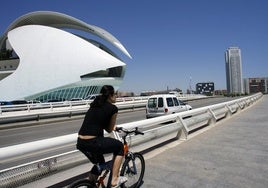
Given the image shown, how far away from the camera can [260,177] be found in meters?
5.28

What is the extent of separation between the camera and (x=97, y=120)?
409 centimetres

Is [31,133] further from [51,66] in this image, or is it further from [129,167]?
[51,66]

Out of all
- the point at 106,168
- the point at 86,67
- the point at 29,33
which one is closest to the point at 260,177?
the point at 106,168

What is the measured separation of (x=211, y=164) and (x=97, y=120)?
3.18 m

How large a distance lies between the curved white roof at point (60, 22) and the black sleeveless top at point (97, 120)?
62634mm

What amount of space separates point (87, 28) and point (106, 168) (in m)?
64.7

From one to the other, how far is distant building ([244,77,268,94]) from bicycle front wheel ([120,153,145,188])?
161675mm

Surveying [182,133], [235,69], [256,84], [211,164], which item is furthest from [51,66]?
[256,84]

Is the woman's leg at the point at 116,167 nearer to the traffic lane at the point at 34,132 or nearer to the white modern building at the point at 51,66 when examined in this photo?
the traffic lane at the point at 34,132

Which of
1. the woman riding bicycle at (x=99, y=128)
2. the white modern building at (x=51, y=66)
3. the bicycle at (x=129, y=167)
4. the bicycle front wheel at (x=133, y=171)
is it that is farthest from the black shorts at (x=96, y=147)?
the white modern building at (x=51, y=66)

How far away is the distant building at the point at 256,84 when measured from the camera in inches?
6230

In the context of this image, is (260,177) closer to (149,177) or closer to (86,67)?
(149,177)

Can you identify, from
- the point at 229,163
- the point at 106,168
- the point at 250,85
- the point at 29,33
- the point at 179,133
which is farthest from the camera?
the point at 250,85

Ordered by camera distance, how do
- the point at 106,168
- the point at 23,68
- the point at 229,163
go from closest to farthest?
the point at 106,168
the point at 229,163
the point at 23,68
